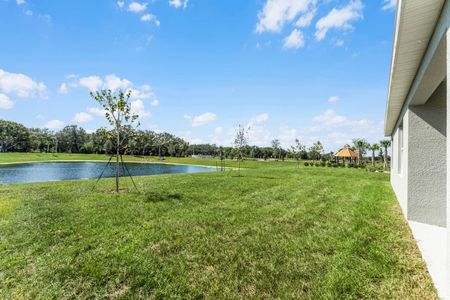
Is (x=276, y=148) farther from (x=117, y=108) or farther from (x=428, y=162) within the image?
(x=428, y=162)

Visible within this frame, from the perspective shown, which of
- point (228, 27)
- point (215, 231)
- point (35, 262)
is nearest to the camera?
point (35, 262)

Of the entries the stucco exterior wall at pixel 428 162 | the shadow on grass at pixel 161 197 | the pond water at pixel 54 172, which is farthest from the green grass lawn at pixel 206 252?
the pond water at pixel 54 172

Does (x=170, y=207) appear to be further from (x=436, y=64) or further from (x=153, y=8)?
(x=153, y=8)

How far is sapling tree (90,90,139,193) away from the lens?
314 inches

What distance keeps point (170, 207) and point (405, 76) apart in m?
6.00

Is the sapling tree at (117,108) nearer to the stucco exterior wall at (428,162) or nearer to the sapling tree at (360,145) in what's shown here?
the stucco exterior wall at (428,162)

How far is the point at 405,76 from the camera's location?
3.96 metres

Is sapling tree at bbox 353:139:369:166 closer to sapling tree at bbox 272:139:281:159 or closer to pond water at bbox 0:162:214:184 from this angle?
pond water at bbox 0:162:214:184

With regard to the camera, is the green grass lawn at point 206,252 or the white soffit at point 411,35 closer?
the white soffit at point 411,35

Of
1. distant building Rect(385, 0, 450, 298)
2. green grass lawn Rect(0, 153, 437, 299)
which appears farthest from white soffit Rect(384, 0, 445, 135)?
green grass lawn Rect(0, 153, 437, 299)

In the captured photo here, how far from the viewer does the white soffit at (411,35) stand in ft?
7.30

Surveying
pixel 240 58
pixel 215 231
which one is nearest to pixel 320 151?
pixel 240 58

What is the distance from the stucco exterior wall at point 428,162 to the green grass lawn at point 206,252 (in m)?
A: 0.53

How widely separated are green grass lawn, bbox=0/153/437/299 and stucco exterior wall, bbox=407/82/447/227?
53 centimetres
